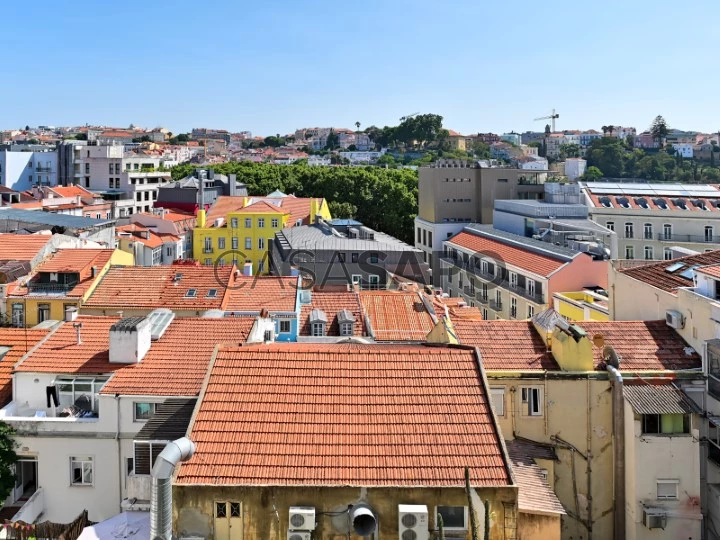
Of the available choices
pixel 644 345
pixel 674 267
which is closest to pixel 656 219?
pixel 674 267

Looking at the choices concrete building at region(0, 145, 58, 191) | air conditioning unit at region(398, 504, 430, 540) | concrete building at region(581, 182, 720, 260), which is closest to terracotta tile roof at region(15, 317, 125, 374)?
air conditioning unit at region(398, 504, 430, 540)

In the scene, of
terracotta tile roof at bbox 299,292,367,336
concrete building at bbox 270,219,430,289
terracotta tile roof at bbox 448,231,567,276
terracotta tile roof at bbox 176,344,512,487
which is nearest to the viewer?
terracotta tile roof at bbox 176,344,512,487

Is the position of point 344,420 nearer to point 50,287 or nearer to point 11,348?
point 11,348

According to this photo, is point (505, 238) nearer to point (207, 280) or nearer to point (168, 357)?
point (207, 280)

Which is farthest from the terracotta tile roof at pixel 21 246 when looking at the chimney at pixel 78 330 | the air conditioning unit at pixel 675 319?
the air conditioning unit at pixel 675 319

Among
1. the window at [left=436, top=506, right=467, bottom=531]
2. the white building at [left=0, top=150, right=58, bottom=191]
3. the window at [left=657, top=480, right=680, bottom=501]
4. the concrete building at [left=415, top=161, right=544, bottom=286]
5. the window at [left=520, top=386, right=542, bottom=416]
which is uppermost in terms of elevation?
the white building at [left=0, top=150, right=58, bottom=191]

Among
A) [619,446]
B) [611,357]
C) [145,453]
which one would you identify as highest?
[611,357]

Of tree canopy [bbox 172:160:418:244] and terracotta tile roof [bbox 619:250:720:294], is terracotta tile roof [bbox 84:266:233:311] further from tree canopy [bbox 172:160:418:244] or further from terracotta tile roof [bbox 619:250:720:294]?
tree canopy [bbox 172:160:418:244]
